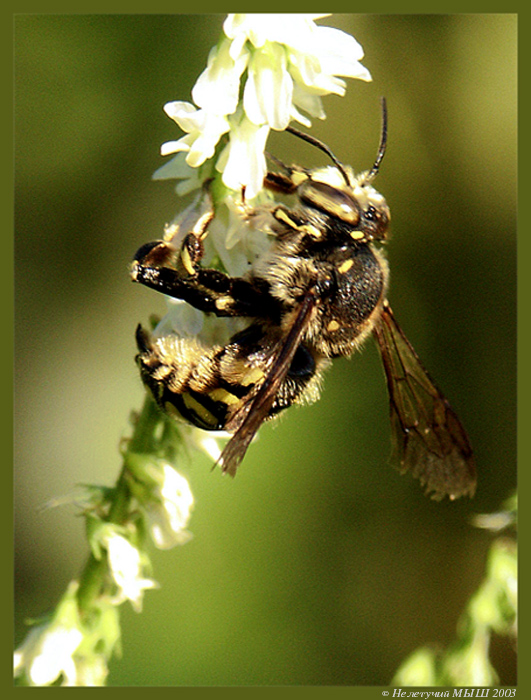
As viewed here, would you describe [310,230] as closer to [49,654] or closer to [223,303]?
[223,303]

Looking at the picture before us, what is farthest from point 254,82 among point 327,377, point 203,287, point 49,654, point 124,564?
point 327,377

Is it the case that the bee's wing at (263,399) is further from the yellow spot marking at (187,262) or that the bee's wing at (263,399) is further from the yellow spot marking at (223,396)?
the yellow spot marking at (187,262)

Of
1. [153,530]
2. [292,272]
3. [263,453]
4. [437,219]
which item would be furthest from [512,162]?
[153,530]

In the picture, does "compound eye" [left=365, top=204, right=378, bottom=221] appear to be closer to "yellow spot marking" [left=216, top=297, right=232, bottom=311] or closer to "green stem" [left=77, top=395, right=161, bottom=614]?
"yellow spot marking" [left=216, top=297, right=232, bottom=311]

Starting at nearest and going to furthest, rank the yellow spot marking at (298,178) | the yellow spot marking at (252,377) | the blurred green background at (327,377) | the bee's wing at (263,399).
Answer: the bee's wing at (263,399), the yellow spot marking at (252,377), the yellow spot marking at (298,178), the blurred green background at (327,377)

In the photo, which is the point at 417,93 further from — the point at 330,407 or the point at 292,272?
the point at 292,272

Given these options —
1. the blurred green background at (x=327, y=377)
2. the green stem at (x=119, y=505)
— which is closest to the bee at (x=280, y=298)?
the green stem at (x=119, y=505)
